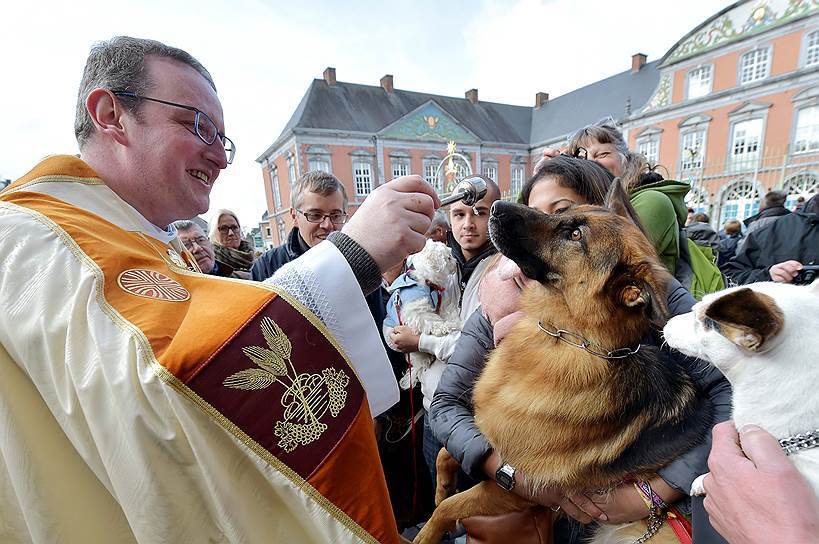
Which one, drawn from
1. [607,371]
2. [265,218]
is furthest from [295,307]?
[265,218]

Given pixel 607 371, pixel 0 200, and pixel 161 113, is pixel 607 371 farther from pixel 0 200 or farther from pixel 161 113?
pixel 0 200

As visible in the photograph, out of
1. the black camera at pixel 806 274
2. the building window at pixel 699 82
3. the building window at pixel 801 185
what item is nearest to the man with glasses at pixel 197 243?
the black camera at pixel 806 274

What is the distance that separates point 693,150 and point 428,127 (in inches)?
828

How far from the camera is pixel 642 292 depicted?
1574 millimetres

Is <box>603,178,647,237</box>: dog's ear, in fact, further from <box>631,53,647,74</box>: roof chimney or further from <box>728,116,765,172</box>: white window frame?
<box>631,53,647,74</box>: roof chimney

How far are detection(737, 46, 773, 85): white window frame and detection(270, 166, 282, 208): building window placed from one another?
119ft

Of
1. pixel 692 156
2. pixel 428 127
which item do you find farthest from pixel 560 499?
pixel 428 127

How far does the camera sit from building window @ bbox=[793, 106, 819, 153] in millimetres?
21062

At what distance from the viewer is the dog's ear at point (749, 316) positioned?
Result: 103cm

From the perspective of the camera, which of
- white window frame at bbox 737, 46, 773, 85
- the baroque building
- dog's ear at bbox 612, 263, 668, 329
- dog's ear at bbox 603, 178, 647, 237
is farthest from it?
white window frame at bbox 737, 46, 773, 85

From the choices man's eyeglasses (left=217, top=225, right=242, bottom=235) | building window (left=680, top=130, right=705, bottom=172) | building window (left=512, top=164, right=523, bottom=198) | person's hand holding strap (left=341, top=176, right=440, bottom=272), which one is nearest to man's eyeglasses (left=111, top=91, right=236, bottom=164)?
person's hand holding strap (left=341, top=176, right=440, bottom=272)

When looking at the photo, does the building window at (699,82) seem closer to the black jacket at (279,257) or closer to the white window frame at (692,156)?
the white window frame at (692,156)

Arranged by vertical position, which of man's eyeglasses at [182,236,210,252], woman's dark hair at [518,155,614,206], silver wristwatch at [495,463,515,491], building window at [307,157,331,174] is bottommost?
silver wristwatch at [495,463,515,491]

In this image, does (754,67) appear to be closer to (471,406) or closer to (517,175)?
(517,175)
